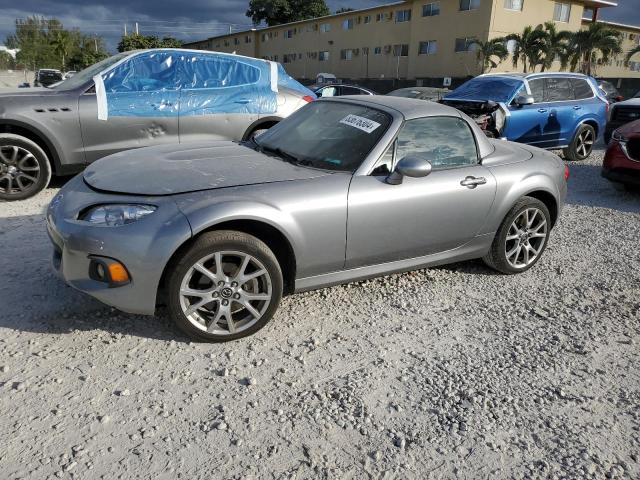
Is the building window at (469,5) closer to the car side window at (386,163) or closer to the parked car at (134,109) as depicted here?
the parked car at (134,109)

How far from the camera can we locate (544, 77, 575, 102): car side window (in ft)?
30.1

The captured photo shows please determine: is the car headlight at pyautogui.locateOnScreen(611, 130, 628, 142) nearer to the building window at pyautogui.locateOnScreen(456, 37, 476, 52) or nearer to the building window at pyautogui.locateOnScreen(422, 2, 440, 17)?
the building window at pyautogui.locateOnScreen(456, 37, 476, 52)

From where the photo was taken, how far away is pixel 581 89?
9578mm

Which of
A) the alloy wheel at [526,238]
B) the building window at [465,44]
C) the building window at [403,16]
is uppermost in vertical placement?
the building window at [403,16]

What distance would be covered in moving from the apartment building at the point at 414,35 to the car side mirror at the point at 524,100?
2530 cm

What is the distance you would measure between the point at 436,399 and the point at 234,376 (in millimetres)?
1110

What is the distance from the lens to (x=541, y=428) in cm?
254

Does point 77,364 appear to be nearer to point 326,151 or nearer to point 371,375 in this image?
point 371,375

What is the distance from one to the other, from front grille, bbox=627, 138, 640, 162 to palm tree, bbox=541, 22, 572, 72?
2677cm

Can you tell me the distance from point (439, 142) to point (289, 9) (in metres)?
68.3

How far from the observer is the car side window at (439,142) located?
367 centimetres

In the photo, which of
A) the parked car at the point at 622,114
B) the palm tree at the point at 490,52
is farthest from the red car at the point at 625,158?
the palm tree at the point at 490,52

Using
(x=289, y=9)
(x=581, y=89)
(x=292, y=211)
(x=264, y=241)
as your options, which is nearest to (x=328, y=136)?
(x=292, y=211)

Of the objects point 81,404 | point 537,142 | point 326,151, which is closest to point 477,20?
point 537,142
